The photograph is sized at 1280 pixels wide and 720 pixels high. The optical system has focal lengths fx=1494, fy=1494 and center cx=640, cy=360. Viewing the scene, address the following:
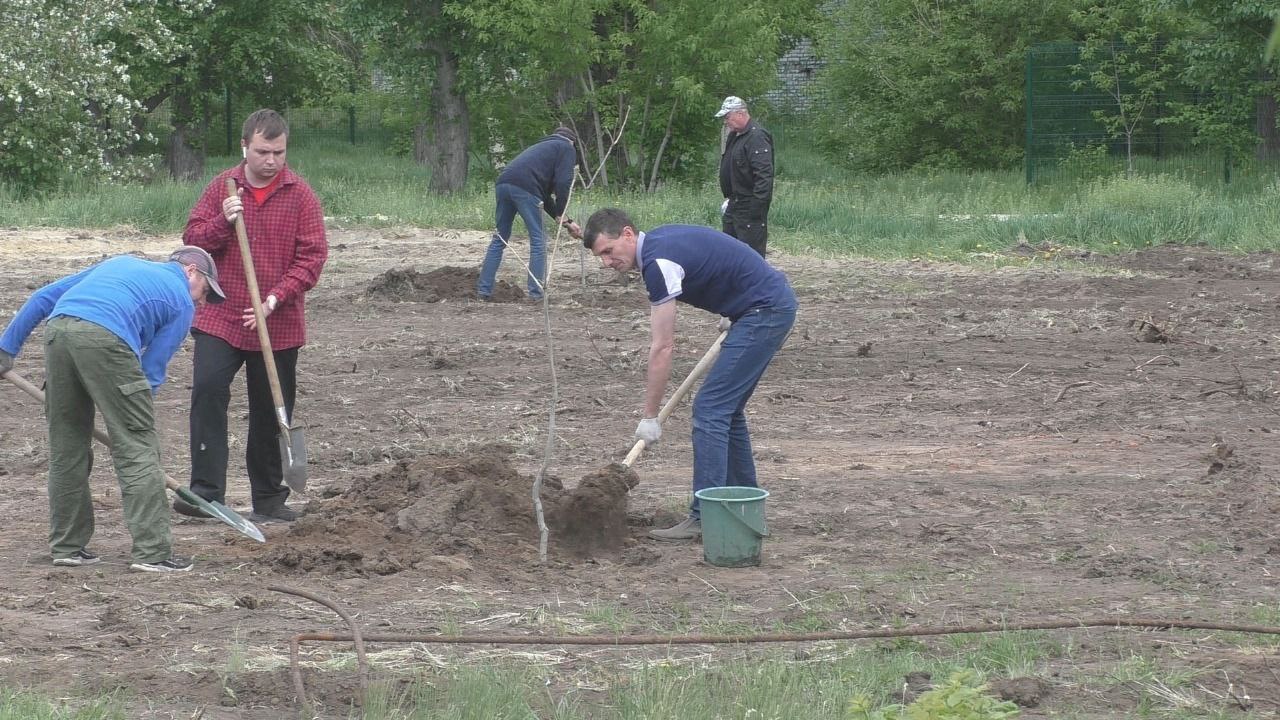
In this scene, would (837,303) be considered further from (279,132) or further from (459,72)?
(459,72)

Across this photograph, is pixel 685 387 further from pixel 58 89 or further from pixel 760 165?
pixel 58 89

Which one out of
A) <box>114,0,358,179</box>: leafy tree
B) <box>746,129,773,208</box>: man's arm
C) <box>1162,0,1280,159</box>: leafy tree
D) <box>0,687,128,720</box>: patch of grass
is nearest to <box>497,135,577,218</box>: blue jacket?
<box>746,129,773,208</box>: man's arm

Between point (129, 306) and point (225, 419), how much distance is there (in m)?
1.22

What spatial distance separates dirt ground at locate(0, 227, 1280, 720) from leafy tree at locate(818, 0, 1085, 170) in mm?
17488

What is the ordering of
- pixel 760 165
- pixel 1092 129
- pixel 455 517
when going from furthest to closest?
pixel 1092 129
pixel 760 165
pixel 455 517

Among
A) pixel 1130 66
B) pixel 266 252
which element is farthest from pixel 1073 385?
pixel 1130 66

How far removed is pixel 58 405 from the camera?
6.38 m

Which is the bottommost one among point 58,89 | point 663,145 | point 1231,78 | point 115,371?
point 663,145

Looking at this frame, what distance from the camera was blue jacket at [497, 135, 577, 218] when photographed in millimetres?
13984

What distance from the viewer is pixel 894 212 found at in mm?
20609

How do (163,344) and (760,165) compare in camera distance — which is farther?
(760,165)

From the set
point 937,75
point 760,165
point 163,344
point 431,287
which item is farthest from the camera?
point 937,75

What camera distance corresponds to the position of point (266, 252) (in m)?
7.25

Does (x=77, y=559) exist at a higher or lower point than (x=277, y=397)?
lower
